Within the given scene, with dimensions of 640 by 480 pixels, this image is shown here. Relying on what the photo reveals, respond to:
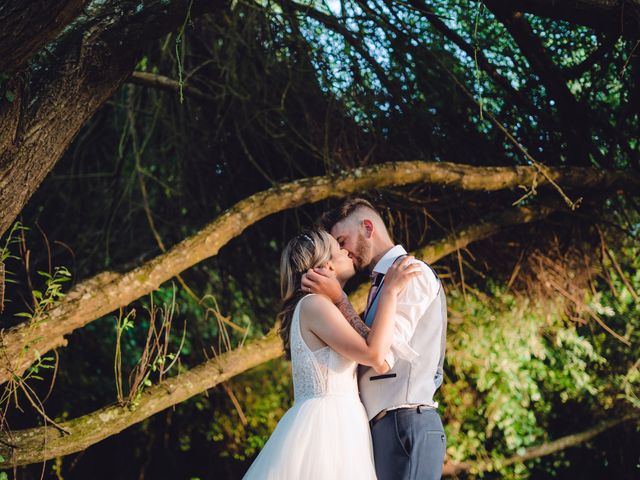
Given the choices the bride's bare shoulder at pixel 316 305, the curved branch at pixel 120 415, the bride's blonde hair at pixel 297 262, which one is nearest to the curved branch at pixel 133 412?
the curved branch at pixel 120 415

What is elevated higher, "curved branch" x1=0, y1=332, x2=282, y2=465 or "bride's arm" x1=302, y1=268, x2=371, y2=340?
"bride's arm" x1=302, y1=268, x2=371, y2=340

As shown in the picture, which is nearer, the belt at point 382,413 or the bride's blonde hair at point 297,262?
the belt at point 382,413

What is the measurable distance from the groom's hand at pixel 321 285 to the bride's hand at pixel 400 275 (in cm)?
22

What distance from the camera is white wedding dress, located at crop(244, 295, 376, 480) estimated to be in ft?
9.08

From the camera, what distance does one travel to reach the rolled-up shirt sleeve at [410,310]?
9.57 ft

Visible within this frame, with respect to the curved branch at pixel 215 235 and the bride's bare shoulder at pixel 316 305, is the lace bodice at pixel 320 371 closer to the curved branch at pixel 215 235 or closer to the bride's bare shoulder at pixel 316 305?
the bride's bare shoulder at pixel 316 305

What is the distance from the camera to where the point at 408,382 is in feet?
9.67

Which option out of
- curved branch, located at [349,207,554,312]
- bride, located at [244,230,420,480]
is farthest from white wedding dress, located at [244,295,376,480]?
curved branch, located at [349,207,554,312]

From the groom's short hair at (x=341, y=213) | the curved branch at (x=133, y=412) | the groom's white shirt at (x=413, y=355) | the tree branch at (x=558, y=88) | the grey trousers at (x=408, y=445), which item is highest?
the tree branch at (x=558, y=88)

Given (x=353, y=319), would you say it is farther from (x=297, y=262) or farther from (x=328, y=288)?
(x=297, y=262)

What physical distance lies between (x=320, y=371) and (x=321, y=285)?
14.2 inches

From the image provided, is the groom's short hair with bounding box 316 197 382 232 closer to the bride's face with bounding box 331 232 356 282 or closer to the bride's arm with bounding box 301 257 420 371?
the bride's face with bounding box 331 232 356 282

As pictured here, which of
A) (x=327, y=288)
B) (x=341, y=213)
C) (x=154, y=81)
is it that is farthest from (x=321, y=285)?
(x=154, y=81)

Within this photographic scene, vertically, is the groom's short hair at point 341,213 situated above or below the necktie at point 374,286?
above
